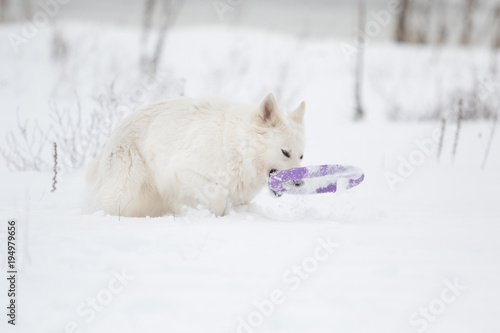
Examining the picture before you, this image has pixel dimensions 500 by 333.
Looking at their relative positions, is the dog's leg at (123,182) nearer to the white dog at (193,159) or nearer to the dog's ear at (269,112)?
the white dog at (193,159)

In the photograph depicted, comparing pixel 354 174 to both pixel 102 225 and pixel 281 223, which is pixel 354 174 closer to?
pixel 281 223

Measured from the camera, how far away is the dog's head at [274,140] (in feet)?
14.0

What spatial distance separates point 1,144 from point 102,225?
592 cm

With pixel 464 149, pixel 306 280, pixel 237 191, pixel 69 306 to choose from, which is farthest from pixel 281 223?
pixel 464 149
